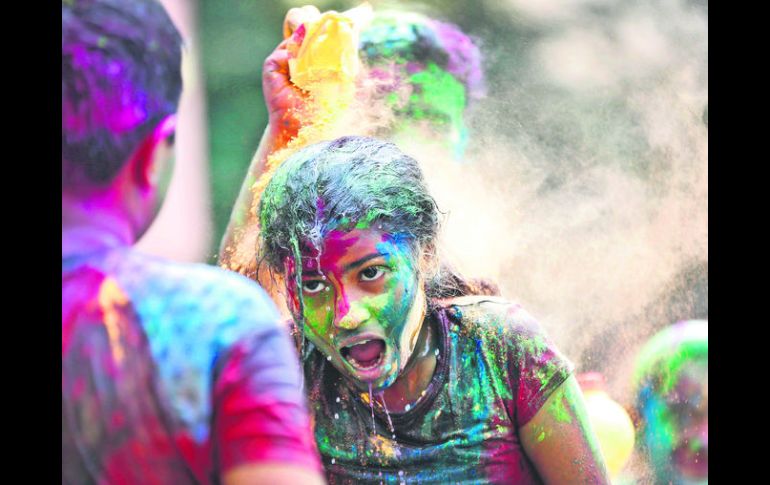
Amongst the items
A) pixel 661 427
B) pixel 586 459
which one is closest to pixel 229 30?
pixel 586 459

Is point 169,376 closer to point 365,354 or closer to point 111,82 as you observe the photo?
point 365,354

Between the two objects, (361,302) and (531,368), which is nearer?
(361,302)

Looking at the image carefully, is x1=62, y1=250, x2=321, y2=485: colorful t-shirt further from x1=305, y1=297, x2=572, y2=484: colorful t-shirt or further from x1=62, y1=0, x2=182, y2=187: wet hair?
x1=305, y1=297, x2=572, y2=484: colorful t-shirt

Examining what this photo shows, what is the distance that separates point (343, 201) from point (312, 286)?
20 cm

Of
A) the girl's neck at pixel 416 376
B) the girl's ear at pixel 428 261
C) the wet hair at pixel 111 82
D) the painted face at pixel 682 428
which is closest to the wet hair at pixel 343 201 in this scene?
the girl's ear at pixel 428 261

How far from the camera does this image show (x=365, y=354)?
216cm

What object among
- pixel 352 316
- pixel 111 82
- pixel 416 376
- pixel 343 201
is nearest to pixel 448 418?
pixel 416 376

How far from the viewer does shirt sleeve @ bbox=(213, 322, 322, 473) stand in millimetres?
1688

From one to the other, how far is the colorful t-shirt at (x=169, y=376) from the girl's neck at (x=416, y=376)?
349 mm

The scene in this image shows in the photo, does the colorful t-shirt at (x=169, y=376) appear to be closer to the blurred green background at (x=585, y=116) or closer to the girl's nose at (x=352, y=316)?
the girl's nose at (x=352, y=316)

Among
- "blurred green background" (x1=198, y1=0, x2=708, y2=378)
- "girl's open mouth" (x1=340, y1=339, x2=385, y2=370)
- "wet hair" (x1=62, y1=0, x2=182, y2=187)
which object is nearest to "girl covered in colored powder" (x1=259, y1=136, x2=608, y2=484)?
"girl's open mouth" (x1=340, y1=339, x2=385, y2=370)

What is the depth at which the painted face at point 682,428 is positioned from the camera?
2.57 meters
